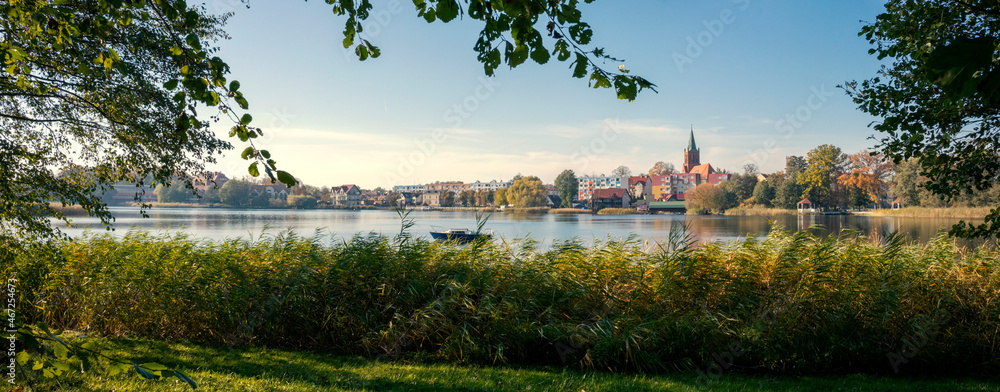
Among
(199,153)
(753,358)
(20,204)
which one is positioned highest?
(199,153)

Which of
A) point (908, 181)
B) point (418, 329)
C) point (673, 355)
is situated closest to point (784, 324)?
point (673, 355)

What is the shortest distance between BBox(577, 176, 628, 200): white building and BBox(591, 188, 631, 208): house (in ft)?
82.5

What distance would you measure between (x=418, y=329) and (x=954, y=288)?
703 cm

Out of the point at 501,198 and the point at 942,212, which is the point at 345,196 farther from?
the point at 942,212

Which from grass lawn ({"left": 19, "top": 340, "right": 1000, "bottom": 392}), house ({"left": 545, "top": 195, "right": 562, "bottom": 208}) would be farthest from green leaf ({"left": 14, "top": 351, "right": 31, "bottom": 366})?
house ({"left": 545, "top": 195, "right": 562, "bottom": 208})

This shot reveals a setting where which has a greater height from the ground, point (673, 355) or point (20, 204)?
point (20, 204)

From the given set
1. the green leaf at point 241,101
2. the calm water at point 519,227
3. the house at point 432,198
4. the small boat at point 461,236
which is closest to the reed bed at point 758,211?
the calm water at point 519,227

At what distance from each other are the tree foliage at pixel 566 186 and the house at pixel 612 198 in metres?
4.25

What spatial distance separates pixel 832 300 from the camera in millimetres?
6660

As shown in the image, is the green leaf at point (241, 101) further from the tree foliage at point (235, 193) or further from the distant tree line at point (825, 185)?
the tree foliage at point (235, 193)

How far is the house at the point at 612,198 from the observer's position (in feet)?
320

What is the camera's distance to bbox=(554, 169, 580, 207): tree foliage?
95562 millimetres

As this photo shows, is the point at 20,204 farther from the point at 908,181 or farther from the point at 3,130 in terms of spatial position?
the point at 908,181

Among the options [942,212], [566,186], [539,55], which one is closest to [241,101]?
[539,55]
